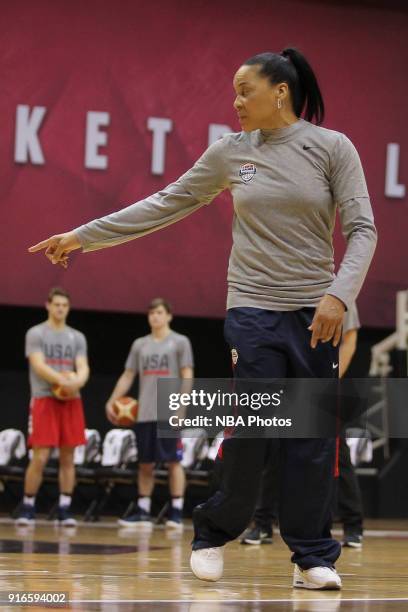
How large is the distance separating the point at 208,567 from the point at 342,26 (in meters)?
8.36

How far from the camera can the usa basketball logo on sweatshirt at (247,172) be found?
3.96 meters

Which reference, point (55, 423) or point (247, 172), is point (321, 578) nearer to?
point (247, 172)

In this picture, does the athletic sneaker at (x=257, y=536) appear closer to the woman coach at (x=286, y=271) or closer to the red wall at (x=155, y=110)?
the woman coach at (x=286, y=271)

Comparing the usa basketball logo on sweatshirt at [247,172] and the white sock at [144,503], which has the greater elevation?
the usa basketball logo on sweatshirt at [247,172]

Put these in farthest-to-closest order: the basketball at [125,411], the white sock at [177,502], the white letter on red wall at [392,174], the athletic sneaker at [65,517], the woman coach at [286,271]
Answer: the white letter on red wall at [392,174], the basketball at [125,411], the white sock at [177,502], the athletic sneaker at [65,517], the woman coach at [286,271]

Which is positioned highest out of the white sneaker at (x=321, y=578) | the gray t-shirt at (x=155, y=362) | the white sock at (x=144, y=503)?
the gray t-shirt at (x=155, y=362)

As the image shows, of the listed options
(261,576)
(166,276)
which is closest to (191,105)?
(166,276)

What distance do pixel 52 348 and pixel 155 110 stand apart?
2.75m

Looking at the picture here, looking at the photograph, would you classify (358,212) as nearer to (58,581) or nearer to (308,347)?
(308,347)

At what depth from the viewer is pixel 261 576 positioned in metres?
4.49

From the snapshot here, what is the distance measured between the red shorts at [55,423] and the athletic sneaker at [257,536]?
2.48 m

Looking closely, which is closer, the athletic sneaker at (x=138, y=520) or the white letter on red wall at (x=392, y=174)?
the athletic sneaker at (x=138, y=520)

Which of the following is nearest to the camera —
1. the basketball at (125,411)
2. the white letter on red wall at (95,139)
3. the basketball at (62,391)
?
the basketball at (62,391)

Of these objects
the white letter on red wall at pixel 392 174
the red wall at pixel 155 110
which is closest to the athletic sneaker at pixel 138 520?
the red wall at pixel 155 110
